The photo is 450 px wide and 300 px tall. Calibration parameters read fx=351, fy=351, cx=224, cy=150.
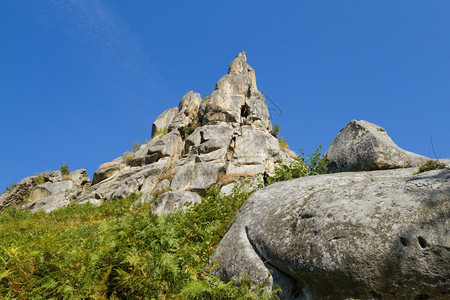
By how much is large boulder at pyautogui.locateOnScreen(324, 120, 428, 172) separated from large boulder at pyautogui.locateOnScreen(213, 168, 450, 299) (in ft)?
8.48

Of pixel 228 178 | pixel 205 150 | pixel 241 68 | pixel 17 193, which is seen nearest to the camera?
pixel 228 178

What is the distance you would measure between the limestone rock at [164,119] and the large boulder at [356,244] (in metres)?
30.4

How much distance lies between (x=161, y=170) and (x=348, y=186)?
20.4 meters

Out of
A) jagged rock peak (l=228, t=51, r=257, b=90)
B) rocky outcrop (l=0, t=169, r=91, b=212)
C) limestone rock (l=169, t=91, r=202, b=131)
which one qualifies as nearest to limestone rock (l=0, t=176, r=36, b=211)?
rocky outcrop (l=0, t=169, r=91, b=212)

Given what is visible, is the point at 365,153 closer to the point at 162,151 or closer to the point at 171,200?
the point at 171,200

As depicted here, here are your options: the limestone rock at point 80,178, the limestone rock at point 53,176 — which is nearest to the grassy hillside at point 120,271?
the limestone rock at point 80,178

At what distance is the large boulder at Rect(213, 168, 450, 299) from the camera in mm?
4984

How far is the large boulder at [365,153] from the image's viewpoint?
9297 mm

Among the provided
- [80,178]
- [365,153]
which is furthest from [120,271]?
[80,178]

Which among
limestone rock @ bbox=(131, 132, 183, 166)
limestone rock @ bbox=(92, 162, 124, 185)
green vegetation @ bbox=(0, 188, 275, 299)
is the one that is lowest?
green vegetation @ bbox=(0, 188, 275, 299)

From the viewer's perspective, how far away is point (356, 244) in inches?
210

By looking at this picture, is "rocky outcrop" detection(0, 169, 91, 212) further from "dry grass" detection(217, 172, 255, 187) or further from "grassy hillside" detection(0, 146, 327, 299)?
"grassy hillside" detection(0, 146, 327, 299)

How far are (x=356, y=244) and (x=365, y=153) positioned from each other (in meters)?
4.88

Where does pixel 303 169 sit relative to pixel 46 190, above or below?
below
